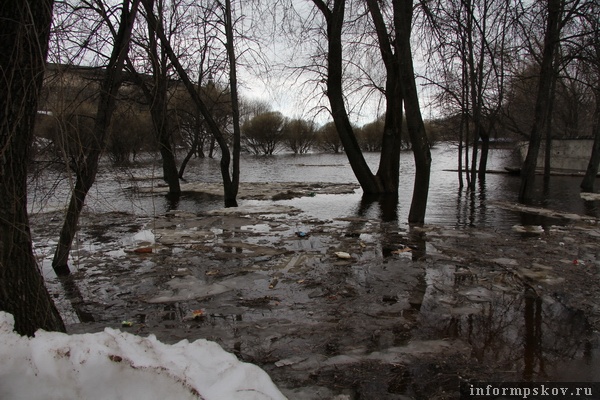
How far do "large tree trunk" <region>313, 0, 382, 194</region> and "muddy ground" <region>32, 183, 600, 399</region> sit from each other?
7.42 meters

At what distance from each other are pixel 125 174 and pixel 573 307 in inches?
208

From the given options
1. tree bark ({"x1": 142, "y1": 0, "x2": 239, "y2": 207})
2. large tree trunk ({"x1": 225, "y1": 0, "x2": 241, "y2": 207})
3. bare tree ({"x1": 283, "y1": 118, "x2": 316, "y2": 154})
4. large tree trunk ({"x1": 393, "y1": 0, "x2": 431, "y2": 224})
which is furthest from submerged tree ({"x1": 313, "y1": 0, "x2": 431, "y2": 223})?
bare tree ({"x1": 283, "y1": 118, "x2": 316, "y2": 154})

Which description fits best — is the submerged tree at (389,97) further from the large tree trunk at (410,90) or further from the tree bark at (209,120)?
the tree bark at (209,120)

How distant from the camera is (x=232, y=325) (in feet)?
14.0

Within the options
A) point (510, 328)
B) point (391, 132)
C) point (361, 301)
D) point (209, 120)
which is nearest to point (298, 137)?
point (391, 132)

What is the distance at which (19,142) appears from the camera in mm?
2736

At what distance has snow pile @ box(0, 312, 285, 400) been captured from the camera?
2137 mm

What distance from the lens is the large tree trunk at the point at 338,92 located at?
13.7 m

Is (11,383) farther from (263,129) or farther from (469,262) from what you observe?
(263,129)

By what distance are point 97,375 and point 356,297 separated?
10.7 ft

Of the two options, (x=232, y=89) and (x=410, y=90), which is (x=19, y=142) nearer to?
(x=410, y=90)

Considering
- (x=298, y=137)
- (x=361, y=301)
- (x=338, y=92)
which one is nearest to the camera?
(x=361, y=301)

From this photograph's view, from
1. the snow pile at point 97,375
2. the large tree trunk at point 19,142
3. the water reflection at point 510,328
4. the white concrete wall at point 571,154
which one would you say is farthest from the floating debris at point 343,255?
the white concrete wall at point 571,154

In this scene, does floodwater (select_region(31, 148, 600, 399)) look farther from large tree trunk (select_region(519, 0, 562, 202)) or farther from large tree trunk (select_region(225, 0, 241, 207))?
large tree trunk (select_region(519, 0, 562, 202))
